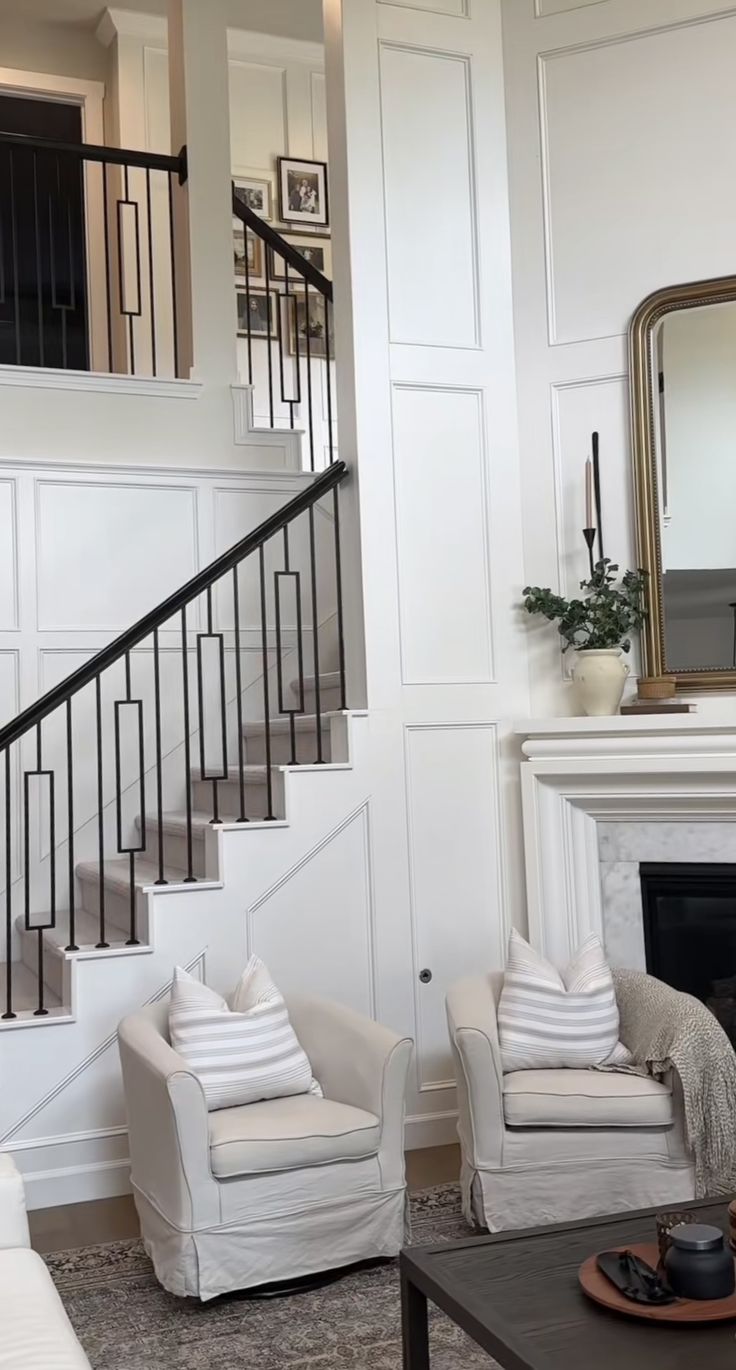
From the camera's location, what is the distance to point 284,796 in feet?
14.3

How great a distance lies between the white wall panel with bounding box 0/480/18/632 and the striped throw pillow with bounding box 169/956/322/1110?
2475 mm

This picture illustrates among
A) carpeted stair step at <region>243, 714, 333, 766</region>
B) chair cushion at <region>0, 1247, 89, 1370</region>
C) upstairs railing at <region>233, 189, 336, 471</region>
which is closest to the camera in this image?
chair cushion at <region>0, 1247, 89, 1370</region>

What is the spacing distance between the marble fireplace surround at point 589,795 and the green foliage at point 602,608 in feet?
1.12

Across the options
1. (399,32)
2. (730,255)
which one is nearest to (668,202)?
(730,255)

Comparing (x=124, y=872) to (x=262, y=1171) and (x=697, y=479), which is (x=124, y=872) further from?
(x=697, y=479)

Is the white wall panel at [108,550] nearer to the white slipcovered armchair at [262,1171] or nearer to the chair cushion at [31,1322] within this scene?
the white slipcovered armchair at [262,1171]

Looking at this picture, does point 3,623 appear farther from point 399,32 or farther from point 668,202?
point 668,202

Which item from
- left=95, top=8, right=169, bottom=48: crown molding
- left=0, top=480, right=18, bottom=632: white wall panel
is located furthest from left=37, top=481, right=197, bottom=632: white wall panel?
Answer: left=95, top=8, right=169, bottom=48: crown molding

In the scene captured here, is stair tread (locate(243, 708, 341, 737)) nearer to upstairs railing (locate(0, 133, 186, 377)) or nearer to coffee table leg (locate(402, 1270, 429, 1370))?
coffee table leg (locate(402, 1270, 429, 1370))

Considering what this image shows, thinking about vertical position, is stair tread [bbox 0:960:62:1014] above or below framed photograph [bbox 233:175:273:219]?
below

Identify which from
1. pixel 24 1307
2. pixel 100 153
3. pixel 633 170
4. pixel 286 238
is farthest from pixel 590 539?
pixel 286 238

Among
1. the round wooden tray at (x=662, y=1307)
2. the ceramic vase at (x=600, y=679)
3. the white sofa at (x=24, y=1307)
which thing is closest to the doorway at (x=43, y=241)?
the ceramic vase at (x=600, y=679)

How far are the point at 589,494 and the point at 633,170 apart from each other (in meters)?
1.25

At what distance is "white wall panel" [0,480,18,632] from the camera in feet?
18.1
